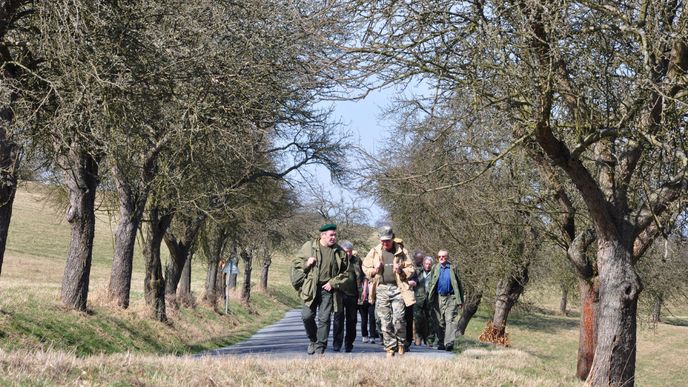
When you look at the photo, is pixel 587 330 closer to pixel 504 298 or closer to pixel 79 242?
pixel 79 242

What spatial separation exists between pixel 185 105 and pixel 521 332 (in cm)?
4132

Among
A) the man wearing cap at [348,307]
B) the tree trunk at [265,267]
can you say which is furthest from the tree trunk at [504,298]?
the tree trunk at [265,267]

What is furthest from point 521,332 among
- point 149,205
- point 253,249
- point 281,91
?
point 281,91

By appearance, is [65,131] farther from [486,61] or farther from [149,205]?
[149,205]

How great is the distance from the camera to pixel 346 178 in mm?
25047

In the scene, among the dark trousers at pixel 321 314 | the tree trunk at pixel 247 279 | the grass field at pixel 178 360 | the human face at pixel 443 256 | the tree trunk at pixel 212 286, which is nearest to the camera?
the grass field at pixel 178 360

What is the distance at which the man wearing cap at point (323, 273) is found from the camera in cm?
1314

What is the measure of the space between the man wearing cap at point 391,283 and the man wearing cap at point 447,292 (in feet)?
10.3

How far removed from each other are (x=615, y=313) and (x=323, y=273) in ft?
13.9

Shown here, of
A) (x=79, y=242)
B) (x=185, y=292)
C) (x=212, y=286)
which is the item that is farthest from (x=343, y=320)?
(x=212, y=286)

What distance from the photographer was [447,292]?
17297 millimetres

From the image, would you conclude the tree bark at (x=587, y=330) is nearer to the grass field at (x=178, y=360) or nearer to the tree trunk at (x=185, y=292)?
the grass field at (x=178, y=360)

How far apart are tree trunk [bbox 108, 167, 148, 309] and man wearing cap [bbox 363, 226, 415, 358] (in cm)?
824

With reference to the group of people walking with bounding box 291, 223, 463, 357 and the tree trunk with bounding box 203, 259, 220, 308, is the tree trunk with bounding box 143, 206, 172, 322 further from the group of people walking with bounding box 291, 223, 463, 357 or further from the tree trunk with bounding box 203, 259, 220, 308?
the tree trunk with bounding box 203, 259, 220, 308
